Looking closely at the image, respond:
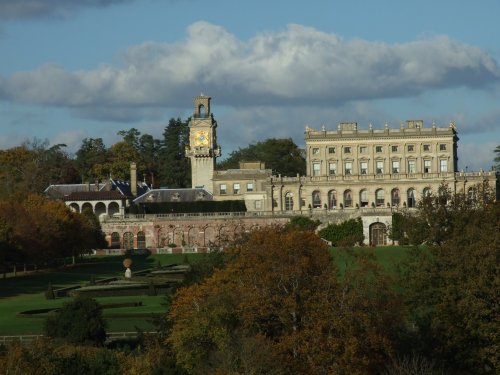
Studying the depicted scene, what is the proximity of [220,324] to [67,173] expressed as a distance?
95596 mm

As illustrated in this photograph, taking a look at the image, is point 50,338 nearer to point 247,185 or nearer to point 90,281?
point 90,281

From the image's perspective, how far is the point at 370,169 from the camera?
11031 cm

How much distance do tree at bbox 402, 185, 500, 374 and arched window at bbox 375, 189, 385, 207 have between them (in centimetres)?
5714

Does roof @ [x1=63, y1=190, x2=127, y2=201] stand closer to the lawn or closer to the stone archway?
the lawn

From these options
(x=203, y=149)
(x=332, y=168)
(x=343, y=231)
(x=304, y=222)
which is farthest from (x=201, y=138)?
(x=343, y=231)

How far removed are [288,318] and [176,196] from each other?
69.8 metres

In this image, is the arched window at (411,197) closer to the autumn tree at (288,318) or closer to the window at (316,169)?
the window at (316,169)

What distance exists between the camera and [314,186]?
→ 10969cm

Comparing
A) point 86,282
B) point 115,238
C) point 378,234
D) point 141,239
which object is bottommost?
point 86,282

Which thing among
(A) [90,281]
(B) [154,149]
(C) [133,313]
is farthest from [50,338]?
(B) [154,149]

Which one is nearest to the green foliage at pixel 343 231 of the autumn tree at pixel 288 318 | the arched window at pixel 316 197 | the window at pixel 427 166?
the arched window at pixel 316 197

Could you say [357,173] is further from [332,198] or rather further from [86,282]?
[86,282]

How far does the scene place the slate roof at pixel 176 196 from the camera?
110562 mm

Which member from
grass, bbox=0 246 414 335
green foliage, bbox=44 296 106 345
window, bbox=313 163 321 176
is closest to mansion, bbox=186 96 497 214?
window, bbox=313 163 321 176
